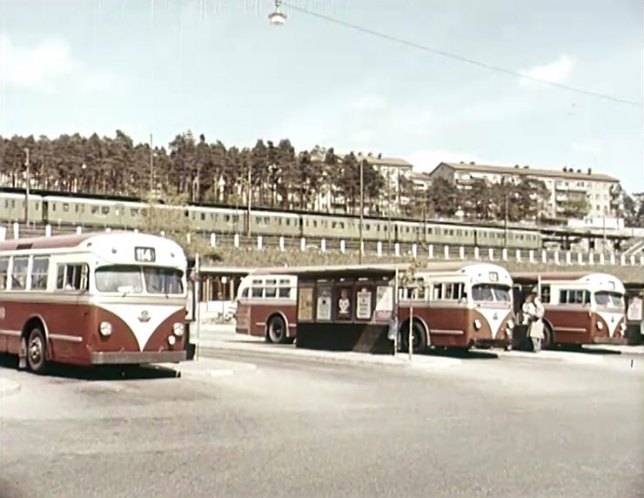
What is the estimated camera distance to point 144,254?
13.8m

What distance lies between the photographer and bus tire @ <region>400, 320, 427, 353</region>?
862 inches

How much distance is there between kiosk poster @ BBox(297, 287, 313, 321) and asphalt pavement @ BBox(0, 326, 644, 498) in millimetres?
6969

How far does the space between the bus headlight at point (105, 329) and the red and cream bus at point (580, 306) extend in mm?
14412

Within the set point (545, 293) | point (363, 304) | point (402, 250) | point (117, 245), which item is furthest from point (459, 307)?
point (402, 250)

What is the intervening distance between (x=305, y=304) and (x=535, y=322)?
18.7 feet

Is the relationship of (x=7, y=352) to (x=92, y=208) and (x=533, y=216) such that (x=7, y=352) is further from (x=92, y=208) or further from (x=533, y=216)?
(x=533, y=216)

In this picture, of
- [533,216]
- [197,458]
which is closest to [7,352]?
[197,458]

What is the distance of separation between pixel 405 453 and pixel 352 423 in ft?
6.57

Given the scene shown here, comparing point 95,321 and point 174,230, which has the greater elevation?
point 174,230

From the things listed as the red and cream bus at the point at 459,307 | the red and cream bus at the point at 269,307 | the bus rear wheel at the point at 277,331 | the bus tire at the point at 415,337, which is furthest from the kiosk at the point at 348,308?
the bus rear wheel at the point at 277,331

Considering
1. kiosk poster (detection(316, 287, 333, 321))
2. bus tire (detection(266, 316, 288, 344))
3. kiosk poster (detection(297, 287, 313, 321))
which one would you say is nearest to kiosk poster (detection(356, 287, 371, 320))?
kiosk poster (detection(316, 287, 333, 321))

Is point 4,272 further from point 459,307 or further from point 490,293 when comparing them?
point 490,293

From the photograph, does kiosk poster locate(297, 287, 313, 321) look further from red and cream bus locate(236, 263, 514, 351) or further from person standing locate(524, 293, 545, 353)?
person standing locate(524, 293, 545, 353)

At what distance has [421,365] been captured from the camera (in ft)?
59.1
